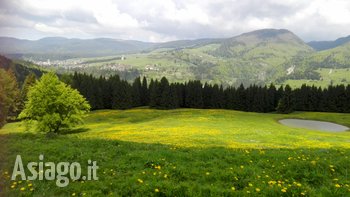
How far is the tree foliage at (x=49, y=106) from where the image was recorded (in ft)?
154

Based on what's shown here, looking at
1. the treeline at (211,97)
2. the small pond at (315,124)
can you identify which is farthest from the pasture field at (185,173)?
the treeline at (211,97)

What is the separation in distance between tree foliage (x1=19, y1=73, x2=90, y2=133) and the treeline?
58242 mm

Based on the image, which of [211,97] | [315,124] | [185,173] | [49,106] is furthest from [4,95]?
[211,97]

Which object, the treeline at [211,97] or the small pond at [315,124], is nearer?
the small pond at [315,124]

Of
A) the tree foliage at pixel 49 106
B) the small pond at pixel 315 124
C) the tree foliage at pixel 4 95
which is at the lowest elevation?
the small pond at pixel 315 124

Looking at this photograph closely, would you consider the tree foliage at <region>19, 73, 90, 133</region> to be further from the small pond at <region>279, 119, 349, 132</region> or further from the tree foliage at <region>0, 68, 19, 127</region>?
the small pond at <region>279, 119, 349, 132</region>

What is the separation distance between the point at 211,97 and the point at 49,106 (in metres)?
A: 77.3

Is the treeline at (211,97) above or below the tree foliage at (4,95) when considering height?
below

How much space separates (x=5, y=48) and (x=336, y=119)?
8822 cm

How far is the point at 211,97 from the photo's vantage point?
115m

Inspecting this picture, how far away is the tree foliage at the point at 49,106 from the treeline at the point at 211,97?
191 feet

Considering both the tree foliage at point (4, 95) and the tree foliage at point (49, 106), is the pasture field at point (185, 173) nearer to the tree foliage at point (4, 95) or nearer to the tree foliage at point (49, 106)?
the tree foliage at point (4, 95)

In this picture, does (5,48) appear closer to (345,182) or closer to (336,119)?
(345,182)

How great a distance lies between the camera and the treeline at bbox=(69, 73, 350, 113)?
10650cm
